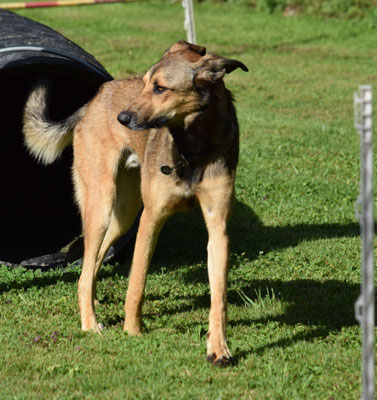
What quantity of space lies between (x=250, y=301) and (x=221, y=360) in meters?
1.14

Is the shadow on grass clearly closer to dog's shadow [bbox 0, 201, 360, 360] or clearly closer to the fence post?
dog's shadow [bbox 0, 201, 360, 360]

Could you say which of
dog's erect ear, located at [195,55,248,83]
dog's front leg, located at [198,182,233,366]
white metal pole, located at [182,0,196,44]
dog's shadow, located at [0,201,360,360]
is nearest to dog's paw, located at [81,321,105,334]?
dog's shadow, located at [0,201,360,360]

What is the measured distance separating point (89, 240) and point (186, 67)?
168 centimetres

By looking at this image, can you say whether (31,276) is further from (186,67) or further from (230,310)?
(186,67)

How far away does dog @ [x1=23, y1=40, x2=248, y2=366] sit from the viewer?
4734mm

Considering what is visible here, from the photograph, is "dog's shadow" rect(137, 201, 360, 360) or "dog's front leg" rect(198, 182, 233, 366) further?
"dog's shadow" rect(137, 201, 360, 360)

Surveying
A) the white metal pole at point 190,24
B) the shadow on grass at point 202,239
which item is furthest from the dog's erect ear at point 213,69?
the white metal pole at point 190,24

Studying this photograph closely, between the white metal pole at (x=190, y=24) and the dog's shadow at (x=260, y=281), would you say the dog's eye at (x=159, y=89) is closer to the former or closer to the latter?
the dog's shadow at (x=260, y=281)

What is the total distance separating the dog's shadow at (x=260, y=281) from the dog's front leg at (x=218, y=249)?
0.92 feet

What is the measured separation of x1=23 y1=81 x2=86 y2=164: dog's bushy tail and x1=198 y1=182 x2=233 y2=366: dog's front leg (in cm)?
163

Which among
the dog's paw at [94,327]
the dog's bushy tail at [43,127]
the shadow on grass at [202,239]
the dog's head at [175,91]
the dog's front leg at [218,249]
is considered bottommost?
the shadow on grass at [202,239]

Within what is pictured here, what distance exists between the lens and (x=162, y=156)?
5.11m

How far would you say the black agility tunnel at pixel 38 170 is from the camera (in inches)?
256

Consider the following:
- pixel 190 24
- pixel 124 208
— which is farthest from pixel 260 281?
pixel 190 24
